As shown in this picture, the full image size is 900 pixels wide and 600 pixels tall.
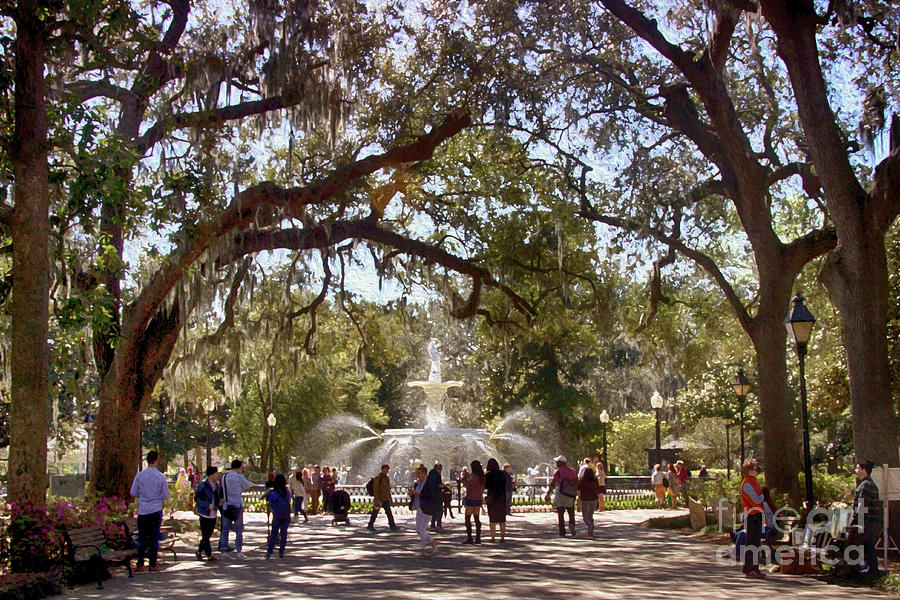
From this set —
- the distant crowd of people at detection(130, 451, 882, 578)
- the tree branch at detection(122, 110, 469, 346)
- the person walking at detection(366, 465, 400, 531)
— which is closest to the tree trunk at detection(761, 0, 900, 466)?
the distant crowd of people at detection(130, 451, 882, 578)

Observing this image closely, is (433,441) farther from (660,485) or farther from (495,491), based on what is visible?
(495,491)

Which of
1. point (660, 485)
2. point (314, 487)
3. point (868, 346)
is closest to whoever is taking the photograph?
point (868, 346)

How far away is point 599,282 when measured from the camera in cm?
2408

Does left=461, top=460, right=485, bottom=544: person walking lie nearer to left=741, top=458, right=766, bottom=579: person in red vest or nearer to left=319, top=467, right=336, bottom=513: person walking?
left=741, top=458, right=766, bottom=579: person in red vest

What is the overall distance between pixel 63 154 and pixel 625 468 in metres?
43.3

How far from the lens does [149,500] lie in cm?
1308

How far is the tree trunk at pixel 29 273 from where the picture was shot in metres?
12.2

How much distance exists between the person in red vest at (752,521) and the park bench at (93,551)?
27.2 feet

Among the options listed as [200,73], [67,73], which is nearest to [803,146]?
[200,73]

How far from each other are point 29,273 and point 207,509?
15.6ft

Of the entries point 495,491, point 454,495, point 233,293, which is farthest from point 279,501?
point 454,495

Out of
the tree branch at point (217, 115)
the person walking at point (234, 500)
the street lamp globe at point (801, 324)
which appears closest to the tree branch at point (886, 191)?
the street lamp globe at point (801, 324)

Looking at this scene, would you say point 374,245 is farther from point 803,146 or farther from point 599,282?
point 803,146

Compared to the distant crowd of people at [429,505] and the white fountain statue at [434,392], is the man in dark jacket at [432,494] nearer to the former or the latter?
the distant crowd of people at [429,505]
